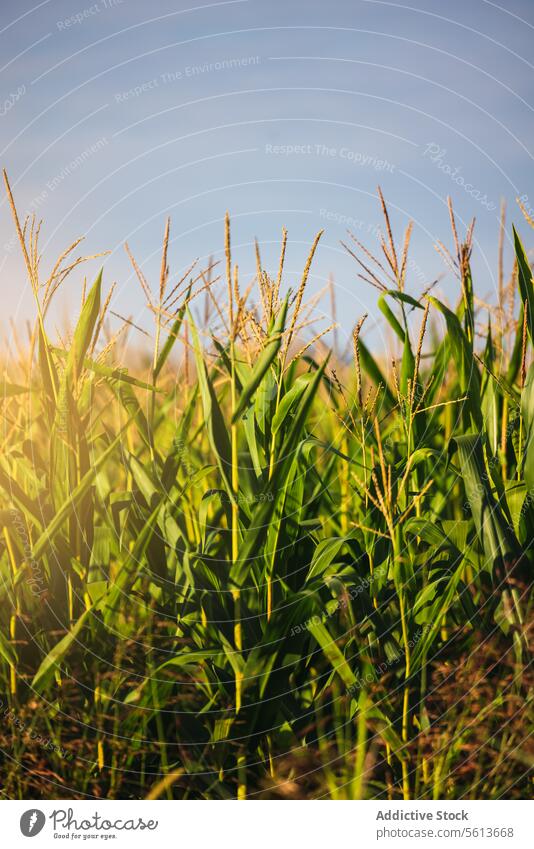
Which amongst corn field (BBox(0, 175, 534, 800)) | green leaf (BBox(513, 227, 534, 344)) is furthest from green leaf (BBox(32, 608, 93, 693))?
green leaf (BBox(513, 227, 534, 344))

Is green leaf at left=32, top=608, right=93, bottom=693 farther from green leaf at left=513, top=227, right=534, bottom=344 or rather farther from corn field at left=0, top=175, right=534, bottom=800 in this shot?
green leaf at left=513, top=227, right=534, bottom=344

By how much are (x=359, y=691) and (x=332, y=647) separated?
0.49ft

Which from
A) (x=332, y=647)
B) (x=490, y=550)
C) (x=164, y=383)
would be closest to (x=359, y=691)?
(x=332, y=647)

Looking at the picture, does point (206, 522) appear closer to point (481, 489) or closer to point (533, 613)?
point (481, 489)

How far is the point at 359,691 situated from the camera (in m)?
1.37

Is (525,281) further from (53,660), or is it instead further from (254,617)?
(53,660)
